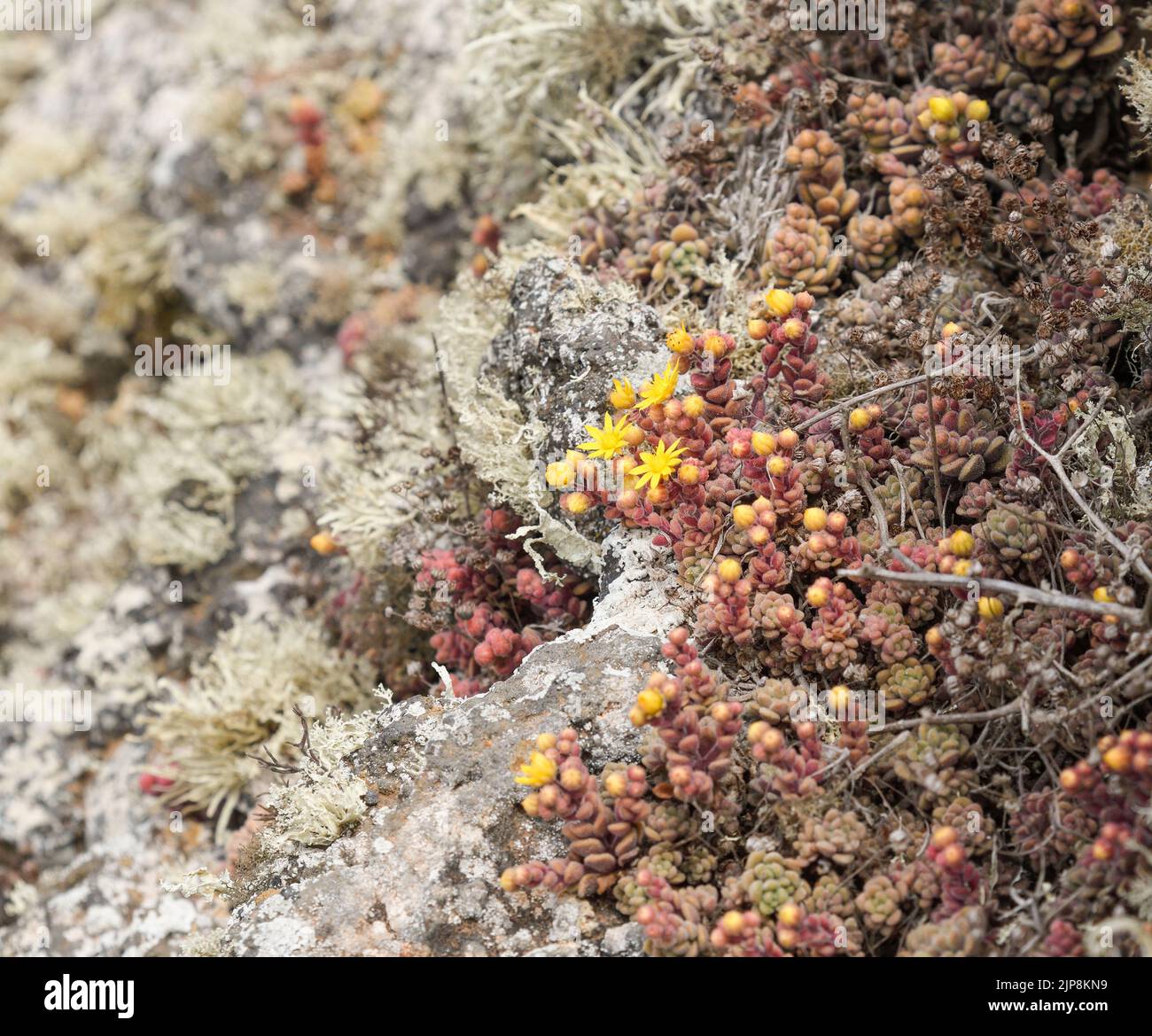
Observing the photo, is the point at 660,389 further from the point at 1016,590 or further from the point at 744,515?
the point at 1016,590

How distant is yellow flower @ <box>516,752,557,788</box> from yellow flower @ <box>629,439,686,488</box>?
0.93 m

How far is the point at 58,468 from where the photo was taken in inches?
280

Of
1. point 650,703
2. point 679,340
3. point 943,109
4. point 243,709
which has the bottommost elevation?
point 243,709

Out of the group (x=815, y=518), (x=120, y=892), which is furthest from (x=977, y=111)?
(x=120, y=892)

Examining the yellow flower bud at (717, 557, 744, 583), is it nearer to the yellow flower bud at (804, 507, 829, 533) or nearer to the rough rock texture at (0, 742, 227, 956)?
the yellow flower bud at (804, 507, 829, 533)

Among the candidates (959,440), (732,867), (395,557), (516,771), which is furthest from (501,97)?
(732,867)

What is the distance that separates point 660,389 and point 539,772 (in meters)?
→ 1.24

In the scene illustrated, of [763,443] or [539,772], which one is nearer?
[539,772]

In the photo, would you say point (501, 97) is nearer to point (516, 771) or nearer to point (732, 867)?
point (516, 771)

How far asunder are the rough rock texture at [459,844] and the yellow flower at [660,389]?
A: 74 cm

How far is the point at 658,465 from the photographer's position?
10.5 ft

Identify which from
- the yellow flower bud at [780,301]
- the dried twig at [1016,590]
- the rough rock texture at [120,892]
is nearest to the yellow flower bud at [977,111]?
the yellow flower bud at [780,301]
